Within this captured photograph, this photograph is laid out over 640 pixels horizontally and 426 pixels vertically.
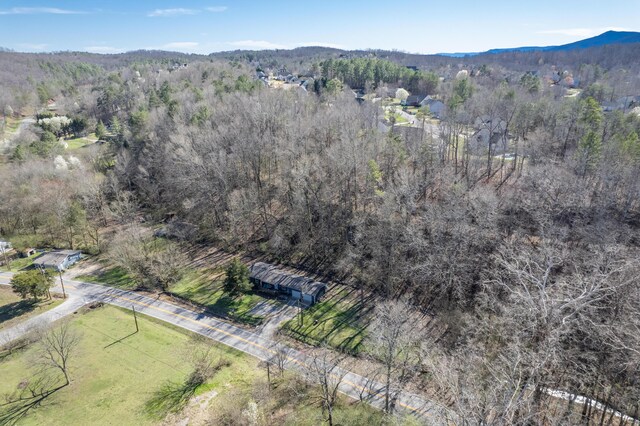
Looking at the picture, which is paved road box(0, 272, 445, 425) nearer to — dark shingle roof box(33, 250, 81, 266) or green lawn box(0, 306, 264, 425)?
green lawn box(0, 306, 264, 425)

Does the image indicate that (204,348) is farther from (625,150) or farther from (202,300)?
(625,150)

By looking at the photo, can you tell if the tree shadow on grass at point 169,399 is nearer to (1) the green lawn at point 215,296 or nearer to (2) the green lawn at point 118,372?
(2) the green lawn at point 118,372

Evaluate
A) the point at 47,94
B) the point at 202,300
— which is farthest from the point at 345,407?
the point at 47,94

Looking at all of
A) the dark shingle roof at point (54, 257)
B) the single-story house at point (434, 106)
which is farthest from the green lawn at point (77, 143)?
A: the single-story house at point (434, 106)

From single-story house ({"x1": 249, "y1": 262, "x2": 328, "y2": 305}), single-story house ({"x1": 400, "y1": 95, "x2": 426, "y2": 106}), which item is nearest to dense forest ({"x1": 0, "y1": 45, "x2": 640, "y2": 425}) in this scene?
single-story house ({"x1": 249, "y1": 262, "x2": 328, "y2": 305})

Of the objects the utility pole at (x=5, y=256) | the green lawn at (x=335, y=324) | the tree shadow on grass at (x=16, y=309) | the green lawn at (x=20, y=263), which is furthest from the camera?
the utility pole at (x=5, y=256)

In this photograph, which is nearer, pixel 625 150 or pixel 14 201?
pixel 625 150

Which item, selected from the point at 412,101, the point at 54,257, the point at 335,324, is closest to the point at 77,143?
the point at 54,257
